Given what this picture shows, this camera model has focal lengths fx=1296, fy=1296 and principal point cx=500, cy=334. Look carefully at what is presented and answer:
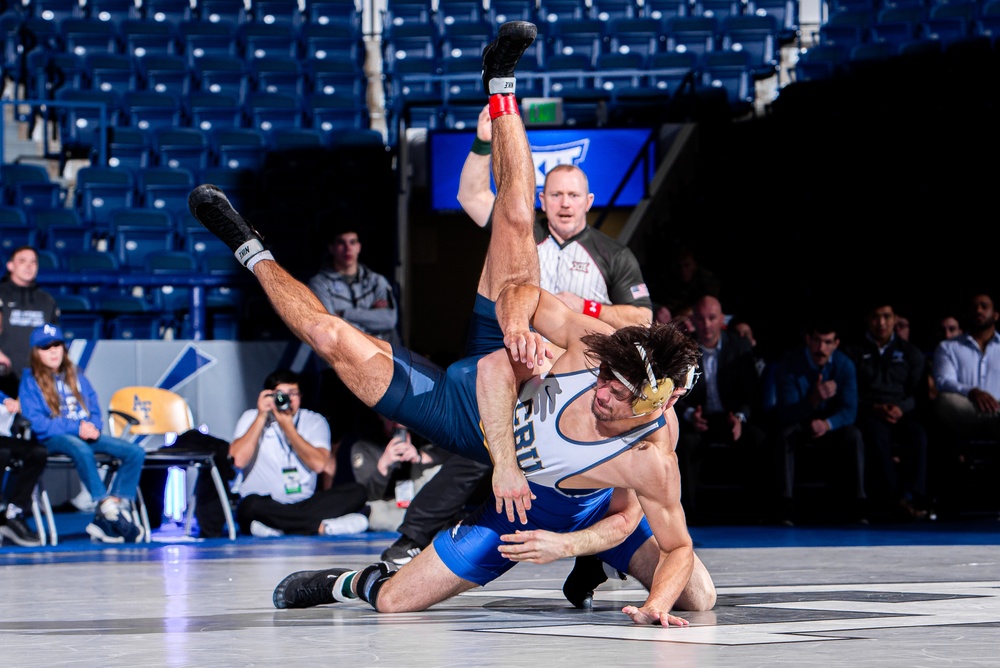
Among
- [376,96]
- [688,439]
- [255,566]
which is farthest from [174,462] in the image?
[376,96]

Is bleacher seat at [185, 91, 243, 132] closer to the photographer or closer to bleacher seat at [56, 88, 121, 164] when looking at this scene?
bleacher seat at [56, 88, 121, 164]

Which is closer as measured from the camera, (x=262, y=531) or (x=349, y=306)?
(x=262, y=531)

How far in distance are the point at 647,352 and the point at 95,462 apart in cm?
525

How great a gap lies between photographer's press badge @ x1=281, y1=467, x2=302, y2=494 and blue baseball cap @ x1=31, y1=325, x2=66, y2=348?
162cm

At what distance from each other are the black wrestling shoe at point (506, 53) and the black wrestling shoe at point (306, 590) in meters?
1.77

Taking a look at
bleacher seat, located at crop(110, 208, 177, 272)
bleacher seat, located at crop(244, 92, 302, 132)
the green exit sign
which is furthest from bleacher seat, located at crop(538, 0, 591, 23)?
bleacher seat, located at crop(110, 208, 177, 272)

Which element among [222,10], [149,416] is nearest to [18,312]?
[149,416]

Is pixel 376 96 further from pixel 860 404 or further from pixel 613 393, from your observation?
pixel 613 393

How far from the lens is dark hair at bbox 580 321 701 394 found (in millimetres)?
3562

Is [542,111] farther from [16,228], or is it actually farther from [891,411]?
[16,228]

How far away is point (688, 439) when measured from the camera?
855 cm

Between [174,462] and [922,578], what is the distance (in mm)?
4891

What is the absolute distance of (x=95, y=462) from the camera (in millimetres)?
7902

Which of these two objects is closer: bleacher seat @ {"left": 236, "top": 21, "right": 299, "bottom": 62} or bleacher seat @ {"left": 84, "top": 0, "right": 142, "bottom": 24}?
bleacher seat @ {"left": 236, "top": 21, "right": 299, "bottom": 62}
